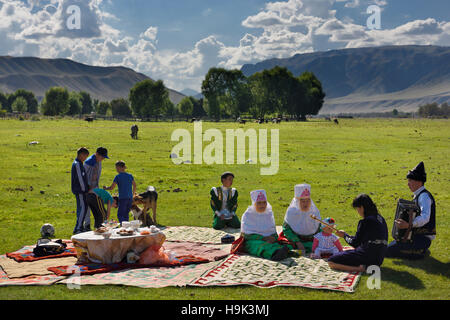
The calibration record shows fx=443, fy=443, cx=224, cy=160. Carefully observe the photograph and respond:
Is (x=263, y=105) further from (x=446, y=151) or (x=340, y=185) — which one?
(x=340, y=185)

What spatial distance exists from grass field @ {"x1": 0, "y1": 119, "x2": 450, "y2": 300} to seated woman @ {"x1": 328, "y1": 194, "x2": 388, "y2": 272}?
547mm

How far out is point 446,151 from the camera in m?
37.7

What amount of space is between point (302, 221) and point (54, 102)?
466 ft

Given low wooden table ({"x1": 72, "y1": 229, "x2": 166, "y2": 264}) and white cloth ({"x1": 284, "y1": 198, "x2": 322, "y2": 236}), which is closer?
low wooden table ({"x1": 72, "y1": 229, "x2": 166, "y2": 264})

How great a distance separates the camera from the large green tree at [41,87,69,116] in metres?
140

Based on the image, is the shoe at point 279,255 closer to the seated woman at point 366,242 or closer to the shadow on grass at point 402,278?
the seated woman at point 366,242

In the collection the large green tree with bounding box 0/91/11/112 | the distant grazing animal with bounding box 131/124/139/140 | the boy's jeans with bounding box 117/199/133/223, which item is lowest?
the boy's jeans with bounding box 117/199/133/223

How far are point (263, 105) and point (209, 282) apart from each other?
4355 inches

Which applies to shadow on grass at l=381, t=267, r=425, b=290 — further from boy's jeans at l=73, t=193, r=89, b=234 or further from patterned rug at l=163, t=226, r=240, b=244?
boy's jeans at l=73, t=193, r=89, b=234

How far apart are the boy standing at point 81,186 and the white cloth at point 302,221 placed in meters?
6.29

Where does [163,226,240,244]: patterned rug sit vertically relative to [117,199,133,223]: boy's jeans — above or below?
below

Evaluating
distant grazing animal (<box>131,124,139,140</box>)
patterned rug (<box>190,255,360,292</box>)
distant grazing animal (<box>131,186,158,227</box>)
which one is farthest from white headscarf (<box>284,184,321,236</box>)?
distant grazing animal (<box>131,124,139,140</box>)

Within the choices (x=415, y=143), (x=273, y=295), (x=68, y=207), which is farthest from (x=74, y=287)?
(x=415, y=143)

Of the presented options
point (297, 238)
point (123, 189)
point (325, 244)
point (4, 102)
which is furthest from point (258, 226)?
point (4, 102)
